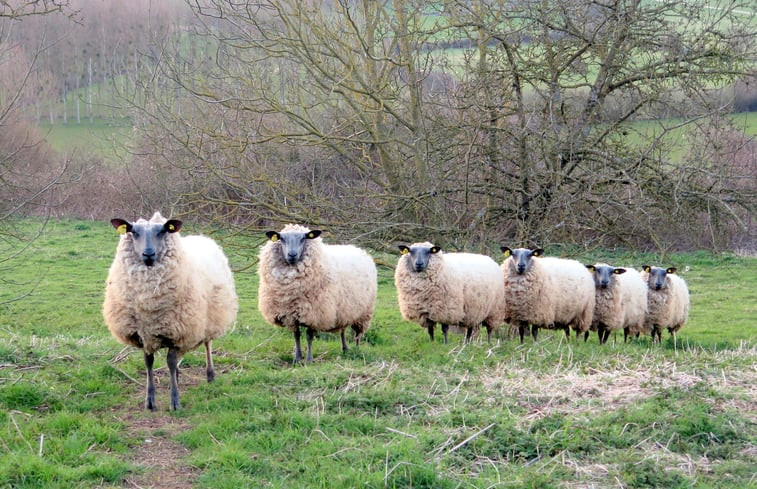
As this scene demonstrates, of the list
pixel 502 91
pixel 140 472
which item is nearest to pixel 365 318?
pixel 502 91

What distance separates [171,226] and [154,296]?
2.37 feet

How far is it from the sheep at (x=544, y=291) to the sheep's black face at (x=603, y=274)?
0.38 metres

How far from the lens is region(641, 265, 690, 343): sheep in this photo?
50.1 ft

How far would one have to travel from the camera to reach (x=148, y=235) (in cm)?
763

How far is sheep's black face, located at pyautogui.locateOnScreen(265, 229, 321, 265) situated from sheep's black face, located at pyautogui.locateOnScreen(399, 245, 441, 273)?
2.01m

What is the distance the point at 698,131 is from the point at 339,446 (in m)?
10.4

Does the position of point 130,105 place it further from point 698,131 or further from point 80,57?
point 80,57

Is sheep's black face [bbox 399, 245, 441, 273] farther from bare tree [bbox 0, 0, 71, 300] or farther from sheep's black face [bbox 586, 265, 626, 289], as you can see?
bare tree [bbox 0, 0, 71, 300]

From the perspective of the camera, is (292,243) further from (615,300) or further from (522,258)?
(615,300)

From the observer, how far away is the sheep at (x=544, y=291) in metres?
12.8

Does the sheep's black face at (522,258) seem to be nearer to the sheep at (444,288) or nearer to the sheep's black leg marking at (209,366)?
the sheep at (444,288)

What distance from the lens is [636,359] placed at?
920 cm

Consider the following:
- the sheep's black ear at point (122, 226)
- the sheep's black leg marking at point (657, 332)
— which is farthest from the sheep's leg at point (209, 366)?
the sheep's black leg marking at point (657, 332)

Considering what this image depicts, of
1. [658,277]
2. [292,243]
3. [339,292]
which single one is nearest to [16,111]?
[292,243]
